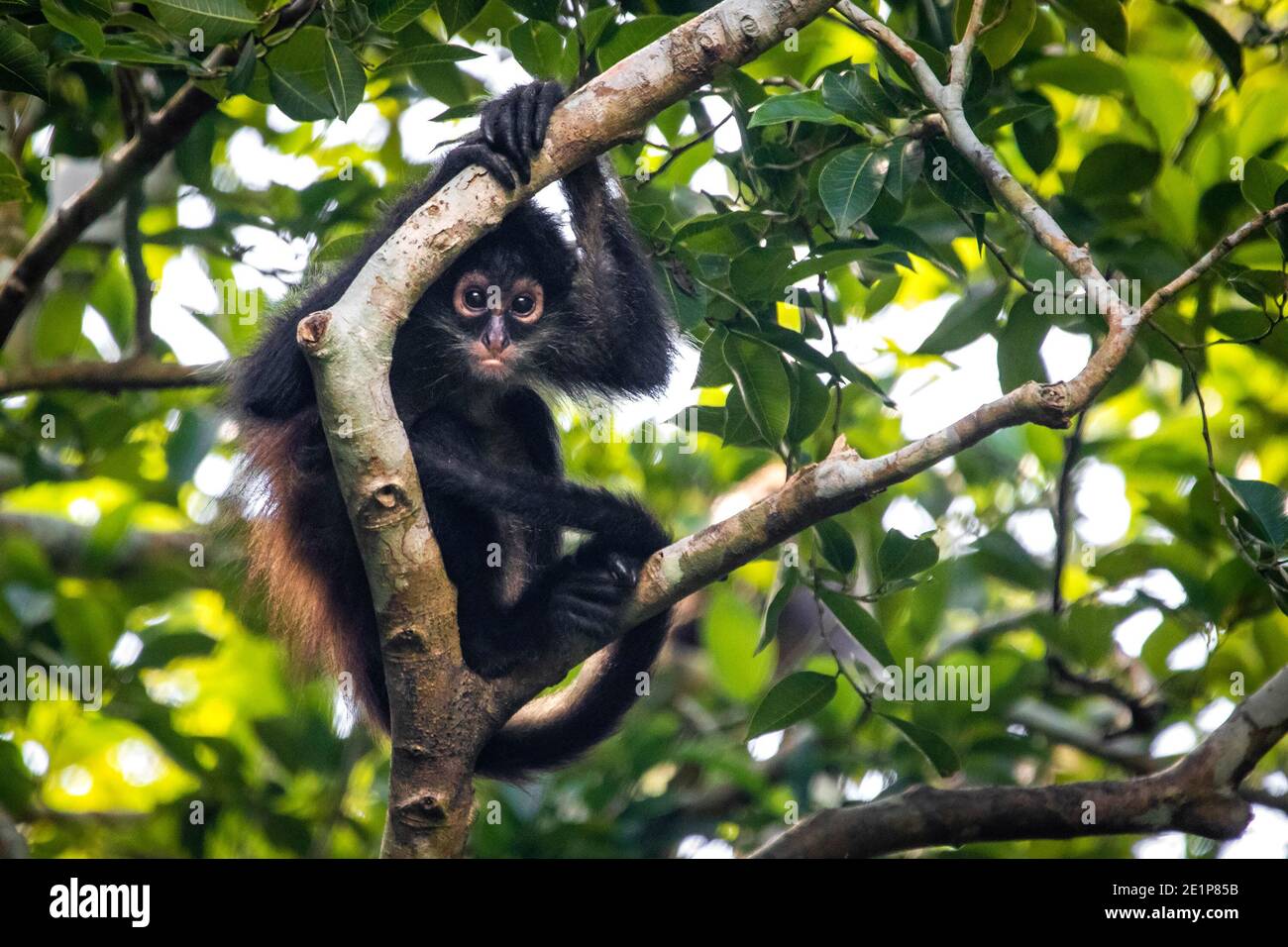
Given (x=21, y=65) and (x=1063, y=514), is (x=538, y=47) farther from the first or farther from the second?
(x=1063, y=514)

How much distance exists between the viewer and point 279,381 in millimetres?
4289

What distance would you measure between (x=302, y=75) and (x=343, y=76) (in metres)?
0.46

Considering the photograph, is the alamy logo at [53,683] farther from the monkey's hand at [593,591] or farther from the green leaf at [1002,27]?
the green leaf at [1002,27]

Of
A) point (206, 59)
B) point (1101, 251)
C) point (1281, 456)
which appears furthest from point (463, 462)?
point (1281, 456)

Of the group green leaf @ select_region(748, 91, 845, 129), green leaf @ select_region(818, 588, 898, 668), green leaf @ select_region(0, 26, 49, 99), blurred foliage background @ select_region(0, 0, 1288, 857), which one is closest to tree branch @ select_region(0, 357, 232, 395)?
blurred foliage background @ select_region(0, 0, 1288, 857)

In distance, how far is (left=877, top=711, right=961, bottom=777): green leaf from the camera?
13.8 feet

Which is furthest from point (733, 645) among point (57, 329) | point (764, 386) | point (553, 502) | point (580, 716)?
point (57, 329)

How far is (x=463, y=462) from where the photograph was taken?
13.8 ft

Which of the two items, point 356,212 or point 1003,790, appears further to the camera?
point 356,212

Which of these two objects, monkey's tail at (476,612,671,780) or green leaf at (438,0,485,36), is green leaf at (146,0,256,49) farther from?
monkey's tail at (476,612,671,780)

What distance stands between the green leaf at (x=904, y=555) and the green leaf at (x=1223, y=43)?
7.29 ft

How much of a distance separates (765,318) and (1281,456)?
3.42 metres

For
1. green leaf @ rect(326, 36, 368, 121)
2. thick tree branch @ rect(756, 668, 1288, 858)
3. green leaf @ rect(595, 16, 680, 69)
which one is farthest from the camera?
green leaf @ rect(595, 16, 680, 69)
